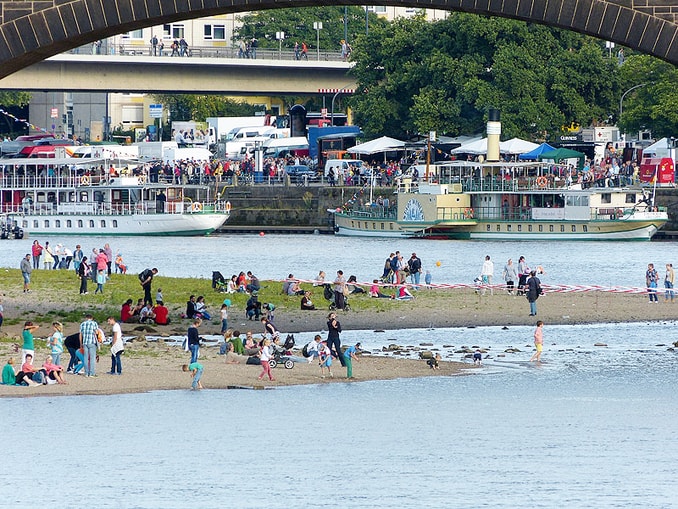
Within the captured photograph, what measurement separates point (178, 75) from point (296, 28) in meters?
31.4

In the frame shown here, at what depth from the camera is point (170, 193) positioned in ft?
331

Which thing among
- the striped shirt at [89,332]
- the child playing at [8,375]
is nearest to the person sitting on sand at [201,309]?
the striped shirt at [89,332]

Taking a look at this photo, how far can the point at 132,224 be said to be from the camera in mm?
99188

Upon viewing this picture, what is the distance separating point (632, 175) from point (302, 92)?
1103 inches

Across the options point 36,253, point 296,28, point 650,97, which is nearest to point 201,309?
point 36,253

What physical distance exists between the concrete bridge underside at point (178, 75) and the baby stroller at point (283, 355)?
55.6 m

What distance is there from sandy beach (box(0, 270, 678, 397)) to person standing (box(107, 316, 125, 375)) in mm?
331

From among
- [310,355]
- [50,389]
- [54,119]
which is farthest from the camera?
[54,119]

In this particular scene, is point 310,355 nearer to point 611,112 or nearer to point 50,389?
point 50,389

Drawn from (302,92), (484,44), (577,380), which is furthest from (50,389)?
(302,92)

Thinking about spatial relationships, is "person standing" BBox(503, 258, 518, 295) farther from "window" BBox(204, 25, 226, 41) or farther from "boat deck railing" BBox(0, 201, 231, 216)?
"window" BBox(204, 25, 226, 41)

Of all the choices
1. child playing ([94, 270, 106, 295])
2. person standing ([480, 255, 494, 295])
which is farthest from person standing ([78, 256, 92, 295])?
person standing ([480, 255, 494, 295])

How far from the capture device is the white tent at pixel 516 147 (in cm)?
9838

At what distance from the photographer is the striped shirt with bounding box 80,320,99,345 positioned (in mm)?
41906
